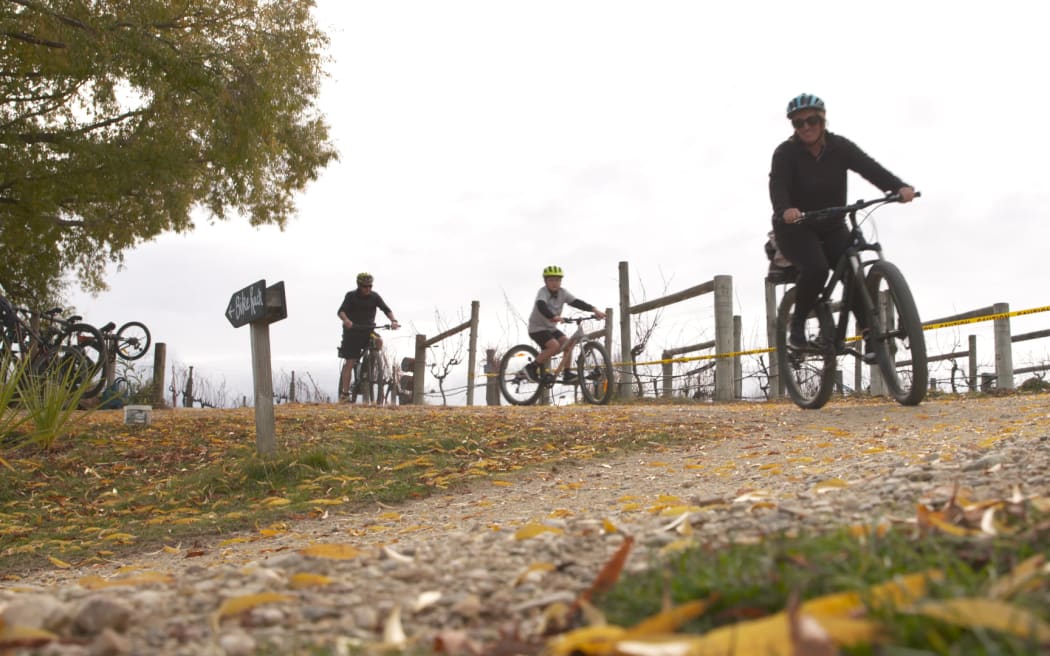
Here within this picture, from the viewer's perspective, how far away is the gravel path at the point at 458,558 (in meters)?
1.68

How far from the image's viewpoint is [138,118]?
12.2 metres

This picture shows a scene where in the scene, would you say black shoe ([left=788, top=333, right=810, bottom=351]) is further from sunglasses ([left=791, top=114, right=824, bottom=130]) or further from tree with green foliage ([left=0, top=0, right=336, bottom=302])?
tree with green foliage ([left=0, top=0, right=336, bottom=302])

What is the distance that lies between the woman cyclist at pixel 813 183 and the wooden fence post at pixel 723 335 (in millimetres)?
4868

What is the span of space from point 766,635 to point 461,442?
5.60 m

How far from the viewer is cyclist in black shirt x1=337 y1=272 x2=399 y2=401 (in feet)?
42.7

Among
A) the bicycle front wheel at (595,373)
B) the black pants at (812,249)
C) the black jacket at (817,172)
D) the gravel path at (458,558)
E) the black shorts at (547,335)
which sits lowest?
the gravel path at (458,558)

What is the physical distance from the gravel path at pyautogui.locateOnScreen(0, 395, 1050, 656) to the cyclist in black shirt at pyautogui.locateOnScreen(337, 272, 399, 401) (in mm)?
8425

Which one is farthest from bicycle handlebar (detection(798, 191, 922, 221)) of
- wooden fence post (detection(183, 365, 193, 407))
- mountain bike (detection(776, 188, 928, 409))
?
wooden fence post (detection(183, 365, 193, 407))

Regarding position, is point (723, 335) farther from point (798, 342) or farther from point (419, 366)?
point (419, 366)

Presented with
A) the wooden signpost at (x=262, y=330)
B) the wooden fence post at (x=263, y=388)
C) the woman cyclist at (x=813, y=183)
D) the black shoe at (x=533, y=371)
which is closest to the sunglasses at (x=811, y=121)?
the woman cyclist at (x=813, y=183)

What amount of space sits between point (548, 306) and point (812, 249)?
5004mm

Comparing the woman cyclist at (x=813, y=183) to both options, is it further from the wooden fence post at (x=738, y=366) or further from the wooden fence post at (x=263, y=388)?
the wooden fence post at (x=738, y=366)

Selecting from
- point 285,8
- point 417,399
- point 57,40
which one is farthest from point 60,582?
point 417,399

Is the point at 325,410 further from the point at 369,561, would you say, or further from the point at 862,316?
the point at 369,561
